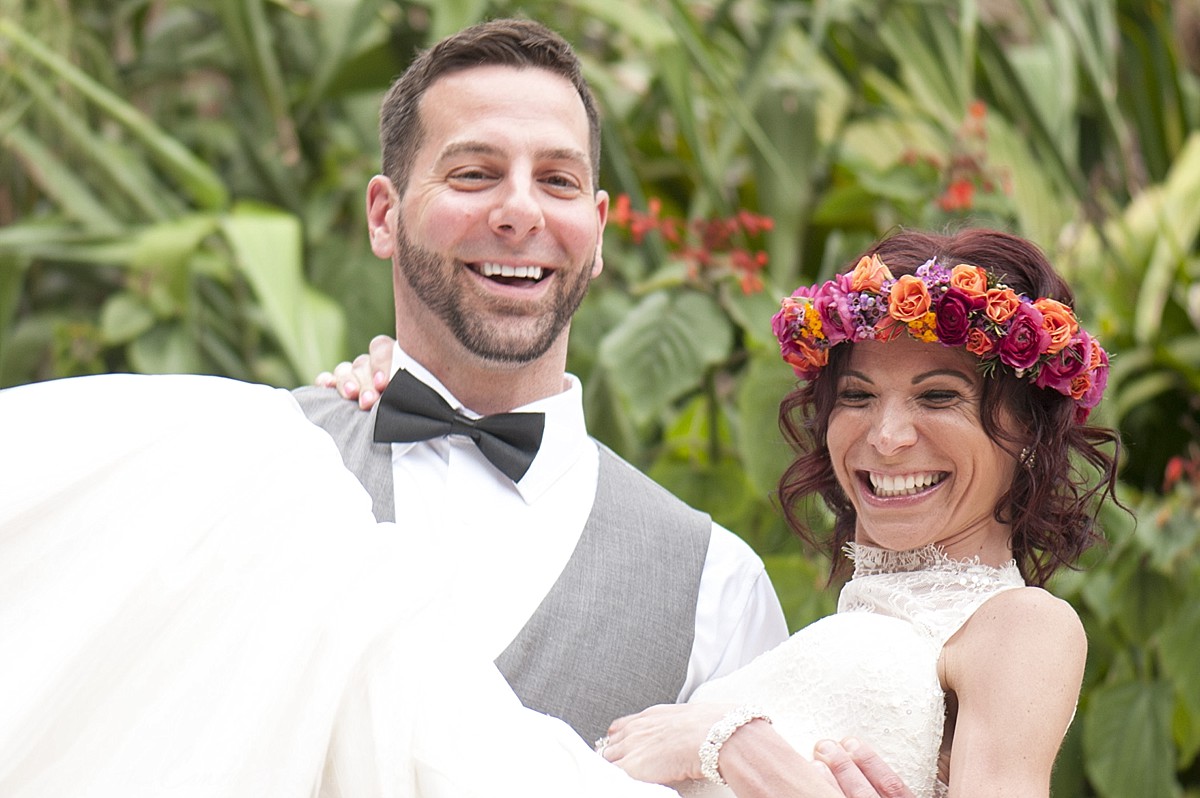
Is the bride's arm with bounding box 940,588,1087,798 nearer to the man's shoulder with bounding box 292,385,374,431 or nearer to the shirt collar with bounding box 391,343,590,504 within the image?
the shirt collar with bounding box 391,343,590,504

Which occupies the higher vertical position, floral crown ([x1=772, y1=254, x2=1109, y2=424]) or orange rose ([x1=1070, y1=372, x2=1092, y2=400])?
floral crown ([x1=772, y1=254, x2=1109, y2=424])

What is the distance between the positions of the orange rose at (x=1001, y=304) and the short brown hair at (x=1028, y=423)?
0.24 ft

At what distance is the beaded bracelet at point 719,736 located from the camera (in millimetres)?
1711

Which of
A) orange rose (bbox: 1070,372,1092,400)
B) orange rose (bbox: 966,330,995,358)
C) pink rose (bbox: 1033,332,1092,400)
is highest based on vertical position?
orange rose (bbox: 966,330,995,358)

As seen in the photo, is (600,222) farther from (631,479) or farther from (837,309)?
(837,309)

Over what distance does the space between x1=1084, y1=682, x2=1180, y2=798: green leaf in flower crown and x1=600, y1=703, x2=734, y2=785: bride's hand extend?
1.52 m

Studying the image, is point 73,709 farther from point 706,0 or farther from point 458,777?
point 706,0

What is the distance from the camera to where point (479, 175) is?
2.13 meters

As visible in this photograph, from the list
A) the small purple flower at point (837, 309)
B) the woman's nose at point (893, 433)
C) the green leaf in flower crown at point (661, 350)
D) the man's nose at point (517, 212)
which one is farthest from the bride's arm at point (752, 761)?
the green leaf in flower crown at point (661, 350)

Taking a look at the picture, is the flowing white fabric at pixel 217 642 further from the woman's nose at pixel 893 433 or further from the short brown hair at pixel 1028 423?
the short brown hair at pixel 1028 423

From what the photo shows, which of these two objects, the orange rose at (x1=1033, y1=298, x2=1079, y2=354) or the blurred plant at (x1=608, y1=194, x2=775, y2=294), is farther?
the blurred plant at (x1=608, y1=194, x2=775, y2=294)

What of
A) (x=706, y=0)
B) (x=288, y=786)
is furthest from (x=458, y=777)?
(x=706, y=0)

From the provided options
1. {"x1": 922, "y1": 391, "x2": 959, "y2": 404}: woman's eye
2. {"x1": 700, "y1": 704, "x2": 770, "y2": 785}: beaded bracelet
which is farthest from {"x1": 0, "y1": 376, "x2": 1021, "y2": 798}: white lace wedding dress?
{"x1": 922, "y1": 391, "x2": 959, "y2": 404}: woman's eye

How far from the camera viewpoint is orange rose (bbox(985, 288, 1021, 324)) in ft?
5.81
